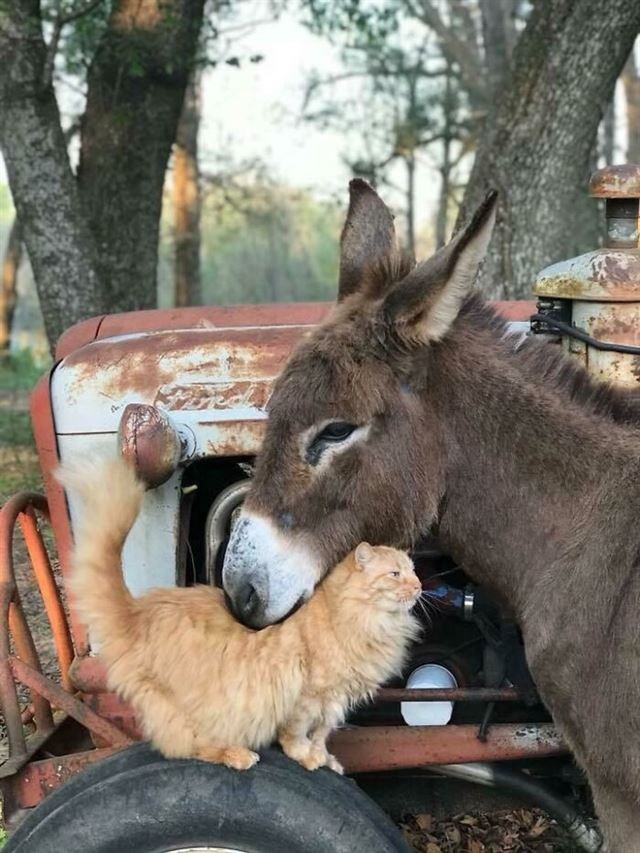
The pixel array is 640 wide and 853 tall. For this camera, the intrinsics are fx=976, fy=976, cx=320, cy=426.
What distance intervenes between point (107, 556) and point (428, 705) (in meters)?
1.12

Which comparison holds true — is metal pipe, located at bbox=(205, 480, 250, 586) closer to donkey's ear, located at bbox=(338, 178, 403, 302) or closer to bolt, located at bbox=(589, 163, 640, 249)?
donkey's ear, located at bbox=(338, 178, 403, 302)

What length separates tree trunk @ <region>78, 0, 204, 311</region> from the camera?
26.1ft

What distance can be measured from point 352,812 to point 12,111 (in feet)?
20.3

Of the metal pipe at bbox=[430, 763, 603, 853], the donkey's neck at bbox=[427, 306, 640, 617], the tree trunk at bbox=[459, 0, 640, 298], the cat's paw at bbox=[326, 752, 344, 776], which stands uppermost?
the tree trunk at bbox=[459, 0, 640, 298]

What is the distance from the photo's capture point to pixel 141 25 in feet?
26.0

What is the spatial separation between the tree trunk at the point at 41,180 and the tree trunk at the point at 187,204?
346 inches

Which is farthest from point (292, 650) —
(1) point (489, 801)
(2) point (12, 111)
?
(2) point (12, 111)

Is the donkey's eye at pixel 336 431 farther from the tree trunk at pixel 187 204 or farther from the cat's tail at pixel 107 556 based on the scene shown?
the tree trunk at pixel 187 204

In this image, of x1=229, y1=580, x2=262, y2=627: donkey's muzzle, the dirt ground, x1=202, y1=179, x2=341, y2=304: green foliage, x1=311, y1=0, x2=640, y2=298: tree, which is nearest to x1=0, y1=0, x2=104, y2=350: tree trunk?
x1=311, y1=0, x2=640, y2=298: tree

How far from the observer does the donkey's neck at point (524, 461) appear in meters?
2.45

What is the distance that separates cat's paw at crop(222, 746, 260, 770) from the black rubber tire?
26mm

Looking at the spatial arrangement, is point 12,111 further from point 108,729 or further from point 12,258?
point 12,258

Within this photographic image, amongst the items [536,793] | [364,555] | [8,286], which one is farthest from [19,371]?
[364,555]

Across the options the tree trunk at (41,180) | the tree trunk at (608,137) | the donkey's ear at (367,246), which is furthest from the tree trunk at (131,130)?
the tree trunk at (608,137)
